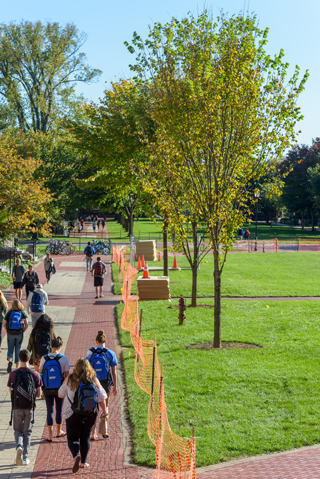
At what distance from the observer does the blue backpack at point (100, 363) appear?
7887 millimetres

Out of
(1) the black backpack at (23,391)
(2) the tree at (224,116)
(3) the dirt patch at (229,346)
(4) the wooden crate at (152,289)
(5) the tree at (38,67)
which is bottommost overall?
(3) the dirt patch at (229,346)

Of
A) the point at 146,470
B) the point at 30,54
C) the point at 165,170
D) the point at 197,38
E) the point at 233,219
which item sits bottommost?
the point at 146,470

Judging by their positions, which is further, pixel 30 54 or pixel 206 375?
pixel 30 54

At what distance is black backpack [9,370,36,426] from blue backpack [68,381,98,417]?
2.67ft

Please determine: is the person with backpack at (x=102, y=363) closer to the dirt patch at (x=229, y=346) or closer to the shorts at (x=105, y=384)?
the shorts at (x=105, y=384)

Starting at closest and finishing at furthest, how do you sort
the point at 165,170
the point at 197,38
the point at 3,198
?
the point at 197,38
the point at 165,170
the point at 3,198

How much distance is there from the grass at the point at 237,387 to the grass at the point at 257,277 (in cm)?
557

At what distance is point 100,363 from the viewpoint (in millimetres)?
7898

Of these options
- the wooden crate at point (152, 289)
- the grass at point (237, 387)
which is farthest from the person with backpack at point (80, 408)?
the wooden crate at point (152, 289)

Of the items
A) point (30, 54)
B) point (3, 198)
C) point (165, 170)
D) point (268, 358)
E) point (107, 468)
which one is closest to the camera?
point (107, 468)

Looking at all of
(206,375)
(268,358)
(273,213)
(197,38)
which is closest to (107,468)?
(206,375)

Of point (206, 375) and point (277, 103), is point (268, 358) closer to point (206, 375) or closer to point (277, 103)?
point (206, 375)

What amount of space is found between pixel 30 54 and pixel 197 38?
43.3 m

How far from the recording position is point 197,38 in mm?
13914
